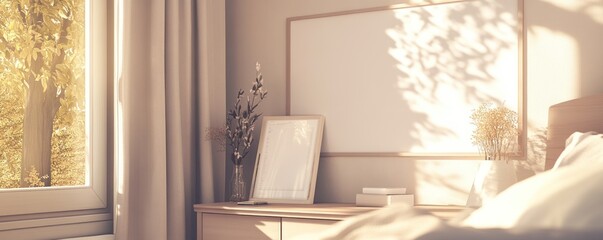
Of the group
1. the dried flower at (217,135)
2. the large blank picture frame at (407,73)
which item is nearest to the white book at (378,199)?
the large blank picture frame at (407,73)

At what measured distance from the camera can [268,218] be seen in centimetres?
359

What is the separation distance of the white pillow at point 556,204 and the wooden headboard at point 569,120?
259 centimetres

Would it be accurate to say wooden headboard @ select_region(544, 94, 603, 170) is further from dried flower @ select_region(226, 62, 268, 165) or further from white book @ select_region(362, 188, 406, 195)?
dried flower @ select_region(226, 62, 268, 165)

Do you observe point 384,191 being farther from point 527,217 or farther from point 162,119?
point 527,217

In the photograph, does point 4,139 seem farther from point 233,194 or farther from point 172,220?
point 233,194

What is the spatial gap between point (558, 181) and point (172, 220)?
11.1 ft

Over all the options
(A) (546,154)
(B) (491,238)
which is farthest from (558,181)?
(A) (546,154)

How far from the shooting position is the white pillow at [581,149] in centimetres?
205

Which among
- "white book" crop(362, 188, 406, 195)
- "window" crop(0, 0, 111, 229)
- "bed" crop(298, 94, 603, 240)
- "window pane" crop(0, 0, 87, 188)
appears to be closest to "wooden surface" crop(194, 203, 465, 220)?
"white book" crop(362, 188, 406, 195)

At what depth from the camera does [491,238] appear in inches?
24.0

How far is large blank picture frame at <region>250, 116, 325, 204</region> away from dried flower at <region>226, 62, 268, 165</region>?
0.27ft

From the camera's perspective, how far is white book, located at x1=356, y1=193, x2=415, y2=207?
3.54 m

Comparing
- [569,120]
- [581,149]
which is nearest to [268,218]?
[569,120]

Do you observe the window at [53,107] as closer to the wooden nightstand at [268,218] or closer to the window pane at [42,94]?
the window pane at [42,94]
